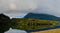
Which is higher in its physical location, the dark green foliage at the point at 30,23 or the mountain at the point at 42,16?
the mountain at the point at 42,16

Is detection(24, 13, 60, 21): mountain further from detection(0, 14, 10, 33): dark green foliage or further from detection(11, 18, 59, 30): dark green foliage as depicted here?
detection(0, 14, 10, 33): dark green foliage

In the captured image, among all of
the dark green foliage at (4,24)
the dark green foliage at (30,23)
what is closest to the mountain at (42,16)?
the dark green foliage at (30,23)

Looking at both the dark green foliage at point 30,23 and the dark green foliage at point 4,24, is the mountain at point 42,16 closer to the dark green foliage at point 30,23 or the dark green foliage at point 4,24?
the dark green foliage at point 30,23

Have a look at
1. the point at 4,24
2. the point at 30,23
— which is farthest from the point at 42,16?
the point at 4,24

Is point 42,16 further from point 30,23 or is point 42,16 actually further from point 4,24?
point 4,24

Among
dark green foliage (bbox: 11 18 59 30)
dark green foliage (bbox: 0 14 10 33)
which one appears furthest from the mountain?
dark green foliage (bbox: 0 14 10 33)

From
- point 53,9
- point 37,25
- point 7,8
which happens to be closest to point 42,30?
point 37,25

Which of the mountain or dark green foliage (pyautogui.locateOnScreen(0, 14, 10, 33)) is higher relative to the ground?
the mountain

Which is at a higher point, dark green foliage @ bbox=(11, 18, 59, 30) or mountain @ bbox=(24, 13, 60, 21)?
mountain @ bbox=(24, 13, 60, 21)

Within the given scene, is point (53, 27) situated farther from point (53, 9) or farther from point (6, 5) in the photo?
point (6, 5)
